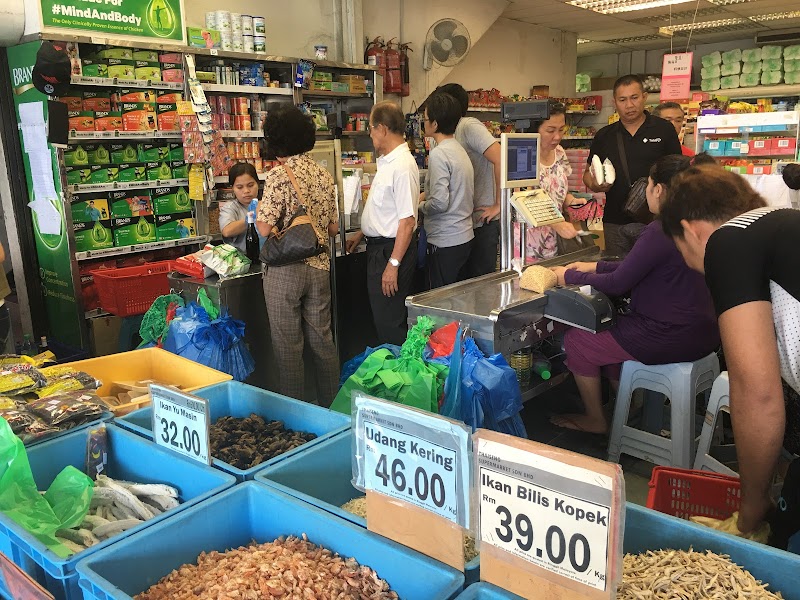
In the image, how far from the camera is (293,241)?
137 inches

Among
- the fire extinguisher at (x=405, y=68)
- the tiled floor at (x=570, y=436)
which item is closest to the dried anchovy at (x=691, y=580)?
the tiled floor at (x=570, y=436)

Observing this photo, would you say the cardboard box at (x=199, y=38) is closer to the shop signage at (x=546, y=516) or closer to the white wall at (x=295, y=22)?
the white wall at (x=295, y=22)

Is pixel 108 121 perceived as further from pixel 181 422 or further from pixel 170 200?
pixel 181 422

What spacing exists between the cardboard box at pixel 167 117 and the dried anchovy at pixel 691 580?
4772 millimetres

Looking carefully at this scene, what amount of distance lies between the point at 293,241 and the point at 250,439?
169cm

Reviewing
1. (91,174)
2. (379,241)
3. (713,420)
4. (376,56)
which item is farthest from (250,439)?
(376,56)

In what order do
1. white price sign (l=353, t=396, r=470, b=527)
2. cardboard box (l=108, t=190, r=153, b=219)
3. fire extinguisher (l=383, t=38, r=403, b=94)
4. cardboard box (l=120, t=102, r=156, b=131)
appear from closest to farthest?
white price sign (l=353, t=396, r=470, b=527)
cardboard box (l=120, t=102, r=156, b=131)
cardboard box (l=108, t=190, r=153, b=219)
fire extinguisher (l=383, t=38, r=403, b=94)

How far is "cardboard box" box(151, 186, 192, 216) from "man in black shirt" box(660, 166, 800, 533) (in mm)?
4458

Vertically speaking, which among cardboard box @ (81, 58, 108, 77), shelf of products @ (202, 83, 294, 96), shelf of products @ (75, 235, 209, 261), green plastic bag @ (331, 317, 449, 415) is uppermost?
cardboard box @ (81, 58, 108, 77)

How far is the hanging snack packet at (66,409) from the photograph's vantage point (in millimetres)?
1899

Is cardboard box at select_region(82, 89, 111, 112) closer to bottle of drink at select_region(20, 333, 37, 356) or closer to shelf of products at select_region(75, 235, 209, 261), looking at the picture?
shelf of products at select_region(75, 235, 209, 261)

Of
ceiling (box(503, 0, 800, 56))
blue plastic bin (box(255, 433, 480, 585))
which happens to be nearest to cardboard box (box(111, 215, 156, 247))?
blue plastic bin (box(255, 433, 480, 585))

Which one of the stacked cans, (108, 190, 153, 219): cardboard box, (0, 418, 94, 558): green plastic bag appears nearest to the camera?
(0, 418, 94, 558): green plastic bag

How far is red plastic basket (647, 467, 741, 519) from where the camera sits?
1843 millimetres
